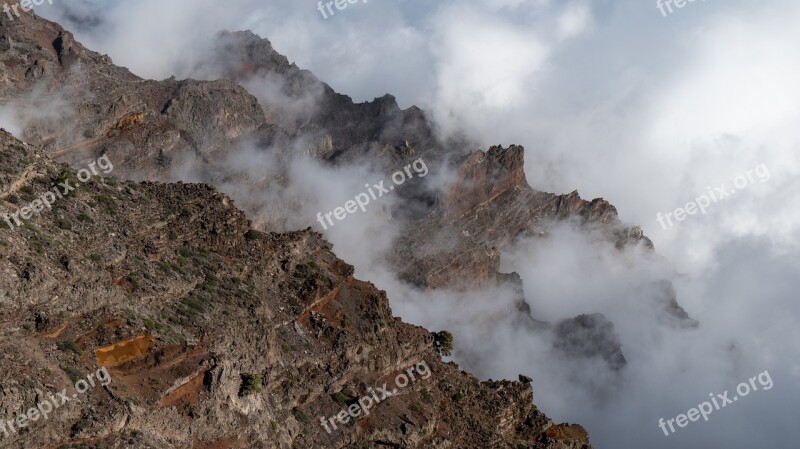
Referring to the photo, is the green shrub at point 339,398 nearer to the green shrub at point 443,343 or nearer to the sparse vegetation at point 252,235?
the sparse vegetation at point 252,235

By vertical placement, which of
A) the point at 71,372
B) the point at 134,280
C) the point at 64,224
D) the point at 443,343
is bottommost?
the point at 71,372

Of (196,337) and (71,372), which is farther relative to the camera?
(196,337)

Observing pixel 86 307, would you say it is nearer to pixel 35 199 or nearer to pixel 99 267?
pixel 99 267

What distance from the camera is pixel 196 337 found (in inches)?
3073

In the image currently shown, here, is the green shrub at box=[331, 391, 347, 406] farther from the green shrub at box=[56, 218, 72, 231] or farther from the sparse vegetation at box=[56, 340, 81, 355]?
the sparse vegetation at box=[56, 340, 81, 355]

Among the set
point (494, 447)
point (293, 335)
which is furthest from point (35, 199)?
point (494, 447)

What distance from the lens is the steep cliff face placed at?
68188 millimetres

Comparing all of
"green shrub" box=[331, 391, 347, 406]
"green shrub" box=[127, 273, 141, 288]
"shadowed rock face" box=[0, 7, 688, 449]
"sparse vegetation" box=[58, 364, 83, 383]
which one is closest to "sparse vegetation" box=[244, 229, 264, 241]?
"shadowed rock face" box=[0, 7, 688, 449]

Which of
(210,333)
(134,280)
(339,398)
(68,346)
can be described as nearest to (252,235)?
(339,398)

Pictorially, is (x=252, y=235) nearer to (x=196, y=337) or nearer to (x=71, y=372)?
(x=196, y=337)

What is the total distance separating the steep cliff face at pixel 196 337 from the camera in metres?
68.2

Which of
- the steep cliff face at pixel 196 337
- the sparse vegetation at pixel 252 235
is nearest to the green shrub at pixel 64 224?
the steep cliff face at pixel 196 337

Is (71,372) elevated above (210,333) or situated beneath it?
situated beneath

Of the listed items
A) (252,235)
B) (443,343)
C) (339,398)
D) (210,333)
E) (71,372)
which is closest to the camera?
(71,372)
